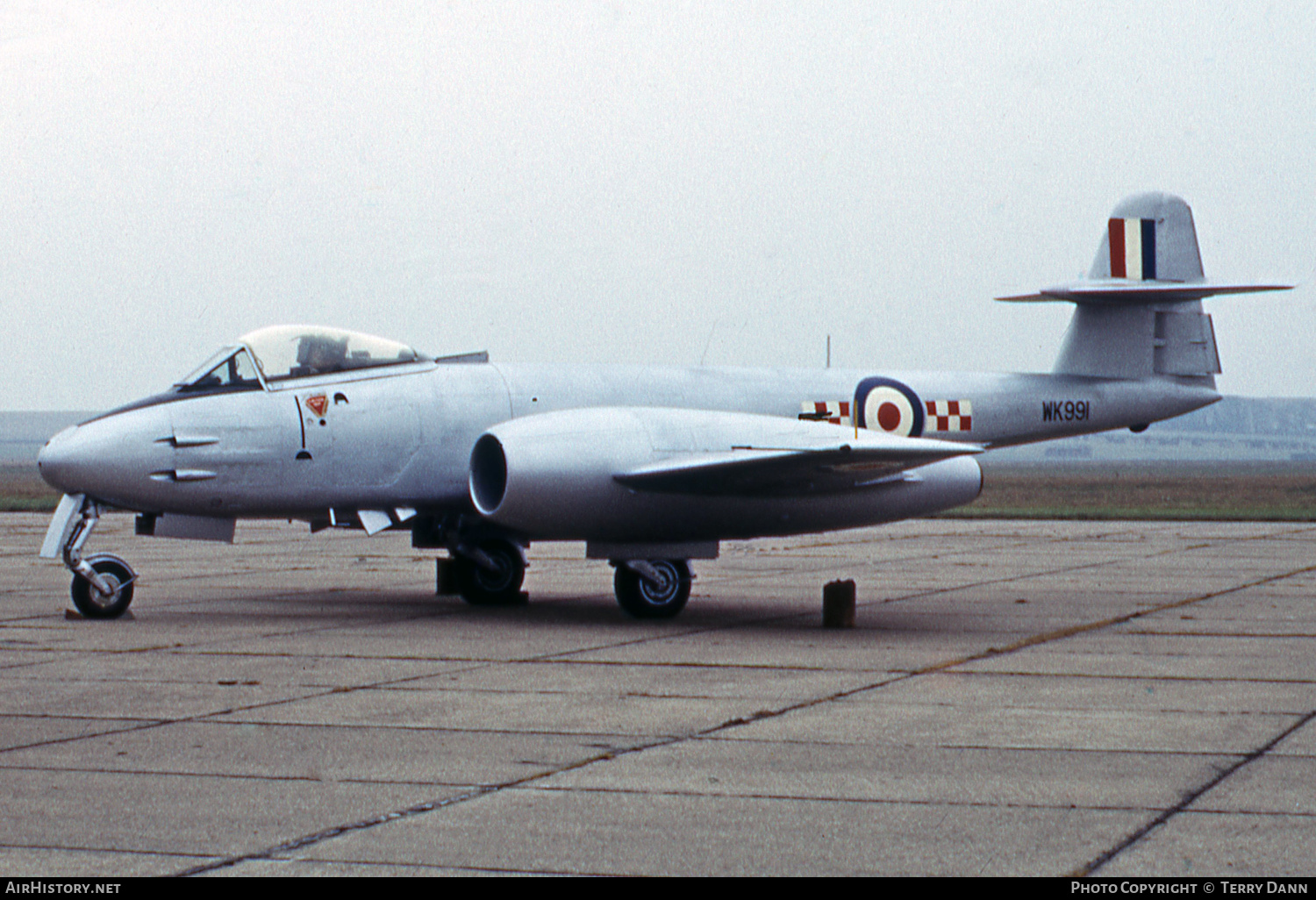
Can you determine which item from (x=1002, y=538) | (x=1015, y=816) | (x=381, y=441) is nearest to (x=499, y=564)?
(x=381, y=441)

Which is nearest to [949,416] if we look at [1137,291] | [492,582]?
[1137,291]

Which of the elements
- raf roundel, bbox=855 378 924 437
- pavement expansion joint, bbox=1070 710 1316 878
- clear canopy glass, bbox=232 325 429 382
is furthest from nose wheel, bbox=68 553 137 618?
pavement expansion joint, bbox=1070 710 1316 878

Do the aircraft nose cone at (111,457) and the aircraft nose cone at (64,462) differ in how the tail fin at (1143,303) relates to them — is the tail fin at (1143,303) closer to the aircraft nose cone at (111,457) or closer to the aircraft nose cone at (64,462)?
the aircraft nose cone at (111,457)

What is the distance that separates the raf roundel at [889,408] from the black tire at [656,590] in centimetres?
301

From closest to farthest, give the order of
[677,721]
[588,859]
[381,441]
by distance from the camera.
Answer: [588,859], [677,721], [381,441]

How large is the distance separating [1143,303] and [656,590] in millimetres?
7228

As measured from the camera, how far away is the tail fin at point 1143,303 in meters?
17.4

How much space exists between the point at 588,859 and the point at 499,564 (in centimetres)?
1006

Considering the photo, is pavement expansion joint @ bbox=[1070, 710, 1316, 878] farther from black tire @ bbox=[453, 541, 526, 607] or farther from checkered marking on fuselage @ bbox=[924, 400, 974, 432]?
black tire @ bbox=[453, 541, 526, 607]

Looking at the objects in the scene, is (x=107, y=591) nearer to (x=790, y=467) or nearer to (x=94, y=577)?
(x=94, y=577)

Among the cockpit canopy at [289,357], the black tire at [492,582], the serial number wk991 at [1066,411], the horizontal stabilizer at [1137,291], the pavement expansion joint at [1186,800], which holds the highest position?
the horizontal stabilizer at [1137,291]

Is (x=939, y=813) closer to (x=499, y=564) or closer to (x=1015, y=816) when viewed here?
(x=1015, y=816)

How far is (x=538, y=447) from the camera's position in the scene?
12961 millimetres

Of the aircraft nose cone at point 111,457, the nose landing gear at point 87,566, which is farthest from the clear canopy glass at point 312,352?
the nose landing gear at point 87,566
